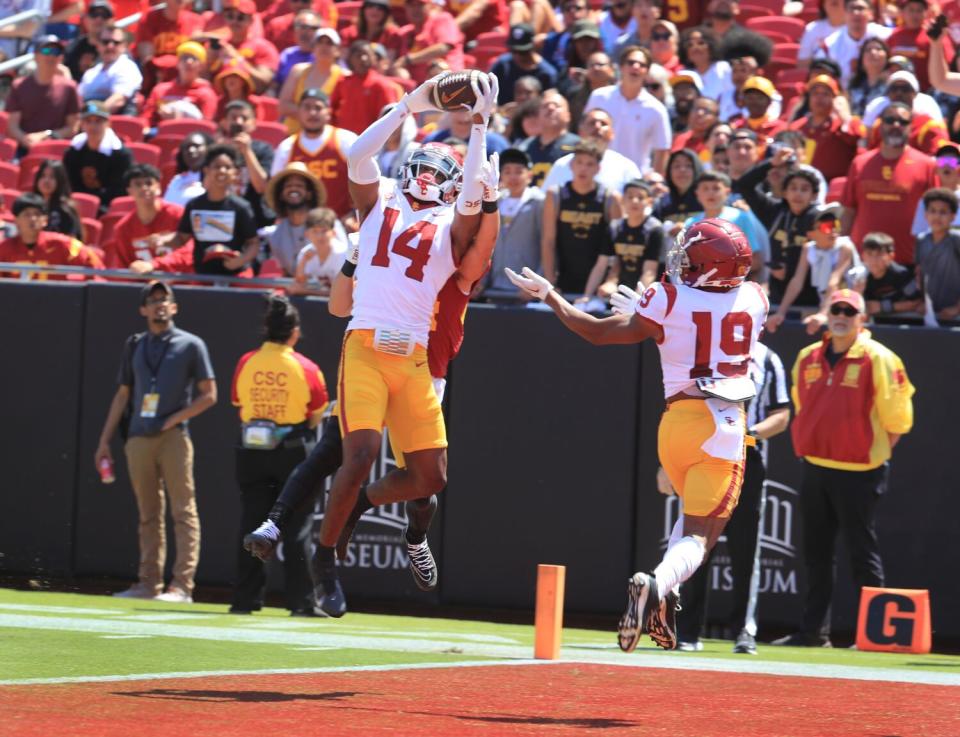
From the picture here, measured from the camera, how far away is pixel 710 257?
767 centimetres

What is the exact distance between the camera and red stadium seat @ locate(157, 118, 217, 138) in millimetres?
16281

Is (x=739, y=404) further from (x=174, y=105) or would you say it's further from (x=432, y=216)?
(x=174, y=105)

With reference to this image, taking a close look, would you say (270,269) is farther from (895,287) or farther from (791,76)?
(791,76)

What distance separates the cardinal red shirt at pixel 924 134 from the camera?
13.1 meters

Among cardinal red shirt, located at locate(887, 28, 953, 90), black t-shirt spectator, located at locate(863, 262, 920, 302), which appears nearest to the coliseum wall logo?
black t-shirt spectator, located at locate(863, 262, 920, 302)

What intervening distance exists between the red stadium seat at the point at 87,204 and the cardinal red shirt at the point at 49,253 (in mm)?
1375

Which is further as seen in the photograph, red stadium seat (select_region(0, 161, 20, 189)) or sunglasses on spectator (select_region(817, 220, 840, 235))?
red stadium seat (select_region(0, 161, 20, 189))

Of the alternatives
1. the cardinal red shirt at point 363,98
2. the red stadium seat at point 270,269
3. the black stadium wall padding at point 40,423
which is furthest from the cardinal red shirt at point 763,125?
the black stadium wall padding at point 40,423

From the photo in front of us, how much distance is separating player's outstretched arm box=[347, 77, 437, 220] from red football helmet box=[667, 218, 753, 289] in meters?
1.42

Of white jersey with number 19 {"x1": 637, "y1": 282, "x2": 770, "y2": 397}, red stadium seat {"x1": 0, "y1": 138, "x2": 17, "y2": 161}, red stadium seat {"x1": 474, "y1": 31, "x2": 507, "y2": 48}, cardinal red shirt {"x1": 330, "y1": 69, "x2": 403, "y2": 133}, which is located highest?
red stadium seat {"x1": 474, "y1": 31, "x2": 507, "y2": 48}

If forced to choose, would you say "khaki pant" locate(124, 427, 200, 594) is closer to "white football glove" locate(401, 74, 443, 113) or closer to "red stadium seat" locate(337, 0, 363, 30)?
"white football glove" locate(401, 74, 443, 113)

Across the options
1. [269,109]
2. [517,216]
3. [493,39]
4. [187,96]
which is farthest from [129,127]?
[517,216]

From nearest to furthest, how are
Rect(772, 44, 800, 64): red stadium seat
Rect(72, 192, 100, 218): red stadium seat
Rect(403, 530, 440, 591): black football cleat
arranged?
Rect(403, 530, 440, 591): black football cleat, Rect(72, 192, 100, 218): red stadium seat, Rect(772, 44, 800, 64): red stadium seat

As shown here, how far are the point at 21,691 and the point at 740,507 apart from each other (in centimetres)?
554
